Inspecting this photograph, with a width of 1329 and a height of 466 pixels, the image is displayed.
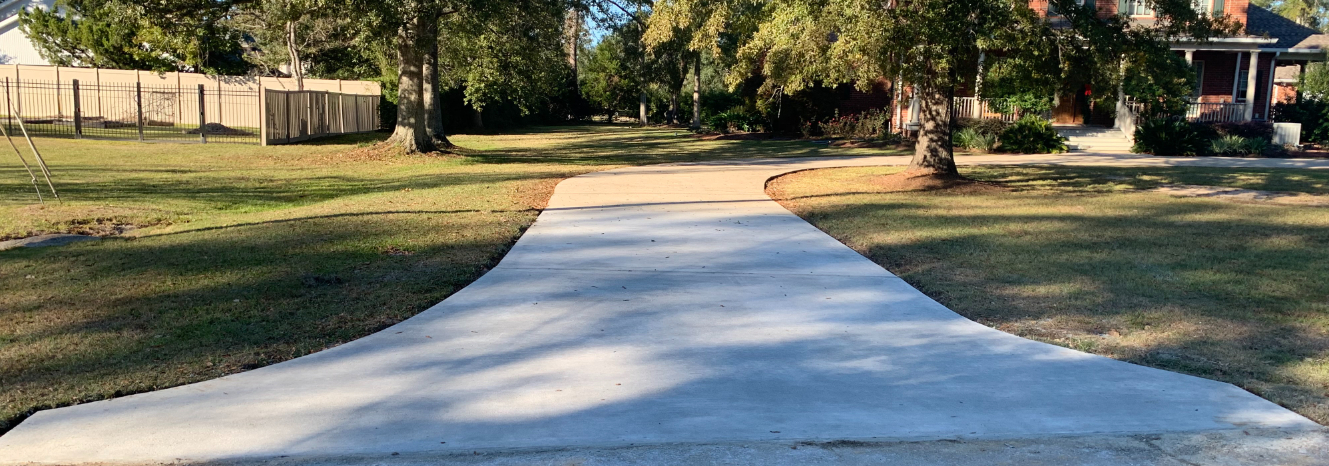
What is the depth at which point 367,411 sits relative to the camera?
4727mm

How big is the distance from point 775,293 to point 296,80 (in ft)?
104

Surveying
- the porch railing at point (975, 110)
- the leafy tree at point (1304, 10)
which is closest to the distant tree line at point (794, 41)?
the porch railing at point (975, 110)

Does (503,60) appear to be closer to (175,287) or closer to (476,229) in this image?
(476,229)

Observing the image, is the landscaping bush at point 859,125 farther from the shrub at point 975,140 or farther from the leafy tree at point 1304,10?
the leafy tree at point 1304,10

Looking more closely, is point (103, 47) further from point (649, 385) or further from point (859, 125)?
point (649, 385)

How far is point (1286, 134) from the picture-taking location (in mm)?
27812

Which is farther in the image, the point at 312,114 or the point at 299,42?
the point at 299,42

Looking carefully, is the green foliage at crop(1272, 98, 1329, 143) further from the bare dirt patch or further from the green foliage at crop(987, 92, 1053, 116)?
the bare dirt patch

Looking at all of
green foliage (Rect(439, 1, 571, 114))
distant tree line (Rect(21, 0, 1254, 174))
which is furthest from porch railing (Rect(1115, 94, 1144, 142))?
green foliage (Rect(439, 1, 571, 114))

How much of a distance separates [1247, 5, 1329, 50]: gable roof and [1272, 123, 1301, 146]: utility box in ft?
12.7

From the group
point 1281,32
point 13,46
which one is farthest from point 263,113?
point 1281,32

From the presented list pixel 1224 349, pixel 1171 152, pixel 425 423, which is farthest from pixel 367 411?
pixel 1171 152

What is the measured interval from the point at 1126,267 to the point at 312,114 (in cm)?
2528

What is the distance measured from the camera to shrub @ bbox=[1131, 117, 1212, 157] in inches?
1021
